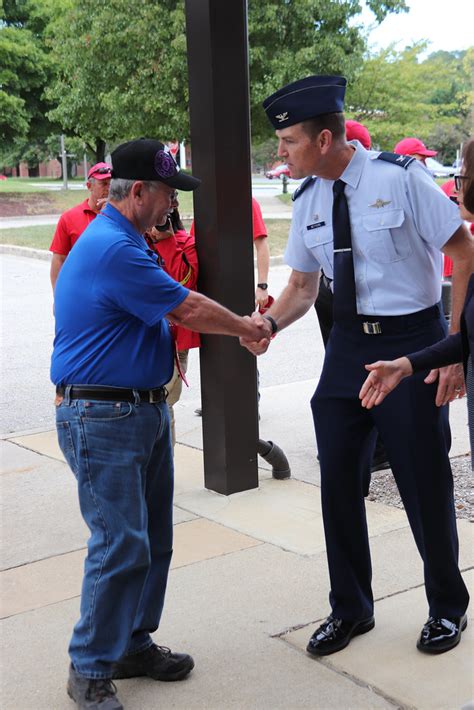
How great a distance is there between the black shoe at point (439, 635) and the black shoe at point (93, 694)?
1176 millimetres

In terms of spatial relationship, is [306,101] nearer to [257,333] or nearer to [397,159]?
[397,159]

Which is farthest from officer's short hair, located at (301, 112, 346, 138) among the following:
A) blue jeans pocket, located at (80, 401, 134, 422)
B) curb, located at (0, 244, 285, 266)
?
curb, located at (0, 244, 285, 266)

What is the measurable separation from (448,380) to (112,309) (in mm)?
1225

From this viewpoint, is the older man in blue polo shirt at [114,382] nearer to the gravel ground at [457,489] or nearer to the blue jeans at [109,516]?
the blue jeans at [109,516]

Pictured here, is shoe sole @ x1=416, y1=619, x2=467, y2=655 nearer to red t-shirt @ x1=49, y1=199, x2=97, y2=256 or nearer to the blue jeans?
the blue jeans

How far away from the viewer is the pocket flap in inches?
132

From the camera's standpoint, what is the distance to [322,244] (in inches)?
141

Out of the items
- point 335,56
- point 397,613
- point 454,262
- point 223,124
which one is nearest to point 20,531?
point 397,613

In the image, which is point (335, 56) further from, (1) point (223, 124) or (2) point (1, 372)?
(1) point (223, 124)

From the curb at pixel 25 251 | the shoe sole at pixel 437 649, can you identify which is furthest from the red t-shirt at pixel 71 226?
the curb at pixel 25 251

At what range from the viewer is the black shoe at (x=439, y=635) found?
3.46 metres

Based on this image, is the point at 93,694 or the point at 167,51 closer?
the point at 93,694

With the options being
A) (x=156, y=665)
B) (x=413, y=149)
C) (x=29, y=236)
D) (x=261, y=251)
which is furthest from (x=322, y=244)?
(x=29, y=236)

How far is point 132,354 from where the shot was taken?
3.11 metres
